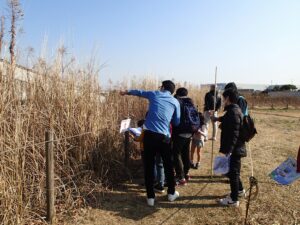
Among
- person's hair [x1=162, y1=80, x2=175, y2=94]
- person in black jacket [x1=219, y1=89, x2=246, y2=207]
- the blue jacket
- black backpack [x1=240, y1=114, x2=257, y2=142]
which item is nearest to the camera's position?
person in black jacket [x1=219, y1=89, x2=246, y2=207]

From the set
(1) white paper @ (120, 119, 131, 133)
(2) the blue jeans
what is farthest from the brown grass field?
(1) white paper @ (120, 119, 131, 133)

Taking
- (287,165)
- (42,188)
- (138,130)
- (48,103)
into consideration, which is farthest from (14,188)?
(287,165)

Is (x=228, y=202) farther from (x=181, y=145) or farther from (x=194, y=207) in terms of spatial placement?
(x=181, y=145)

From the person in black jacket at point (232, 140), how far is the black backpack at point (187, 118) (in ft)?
2.55

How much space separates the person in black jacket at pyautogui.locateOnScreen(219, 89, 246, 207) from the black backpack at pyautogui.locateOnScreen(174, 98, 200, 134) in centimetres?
78

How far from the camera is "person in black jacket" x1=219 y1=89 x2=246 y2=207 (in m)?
4.75

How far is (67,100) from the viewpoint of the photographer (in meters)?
5.12

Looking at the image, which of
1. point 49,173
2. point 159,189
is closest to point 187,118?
point 159,189

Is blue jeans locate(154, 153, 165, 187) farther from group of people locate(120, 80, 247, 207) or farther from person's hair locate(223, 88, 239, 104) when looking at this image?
person's hair locate(223, 88, 239, 104)

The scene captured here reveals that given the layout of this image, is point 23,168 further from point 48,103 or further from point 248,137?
point 248,137

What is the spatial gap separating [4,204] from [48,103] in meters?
1.76

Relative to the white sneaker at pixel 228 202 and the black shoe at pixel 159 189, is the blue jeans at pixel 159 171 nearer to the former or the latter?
the black shoe at pixel 159 189

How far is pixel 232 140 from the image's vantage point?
15.5ft

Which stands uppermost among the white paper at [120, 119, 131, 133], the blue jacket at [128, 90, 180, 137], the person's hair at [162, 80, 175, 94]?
the person's hair at [162, 80, 175, 94]
